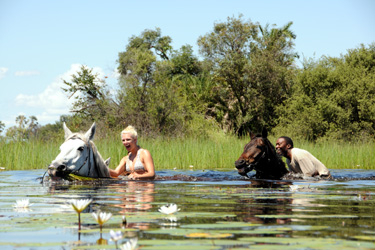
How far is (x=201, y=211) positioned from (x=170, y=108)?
3072 cm

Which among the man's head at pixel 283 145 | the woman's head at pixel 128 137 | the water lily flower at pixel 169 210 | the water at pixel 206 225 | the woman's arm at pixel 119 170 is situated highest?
the woman's head at pixel 128 137

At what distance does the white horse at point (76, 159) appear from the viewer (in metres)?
8.84

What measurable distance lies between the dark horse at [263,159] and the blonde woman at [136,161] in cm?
178

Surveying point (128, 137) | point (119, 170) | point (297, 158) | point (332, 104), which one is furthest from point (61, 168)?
point (332, 104)

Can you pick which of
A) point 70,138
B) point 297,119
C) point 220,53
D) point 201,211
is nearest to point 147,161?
point 70,138

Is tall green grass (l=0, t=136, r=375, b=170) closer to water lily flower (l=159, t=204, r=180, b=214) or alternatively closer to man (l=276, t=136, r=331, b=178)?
man (l=276, t=136, r=331, b=178)

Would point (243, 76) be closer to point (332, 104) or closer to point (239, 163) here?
point (332, 104)

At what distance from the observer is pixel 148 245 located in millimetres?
3244

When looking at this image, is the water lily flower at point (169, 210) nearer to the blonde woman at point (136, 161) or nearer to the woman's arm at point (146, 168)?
the blonde woman at point (136, 161)

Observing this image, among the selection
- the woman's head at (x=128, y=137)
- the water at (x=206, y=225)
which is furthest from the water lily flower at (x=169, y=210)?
the woman's head at (x=128, y=137)

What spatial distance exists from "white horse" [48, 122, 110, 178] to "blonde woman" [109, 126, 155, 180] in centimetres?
78

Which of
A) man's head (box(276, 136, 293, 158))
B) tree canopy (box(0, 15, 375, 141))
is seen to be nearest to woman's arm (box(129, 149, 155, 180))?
man's head (box(276, 136, 293, 158))

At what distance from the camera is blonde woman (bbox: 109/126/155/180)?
10461mm

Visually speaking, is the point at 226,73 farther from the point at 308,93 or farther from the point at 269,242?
the point at 269,242
